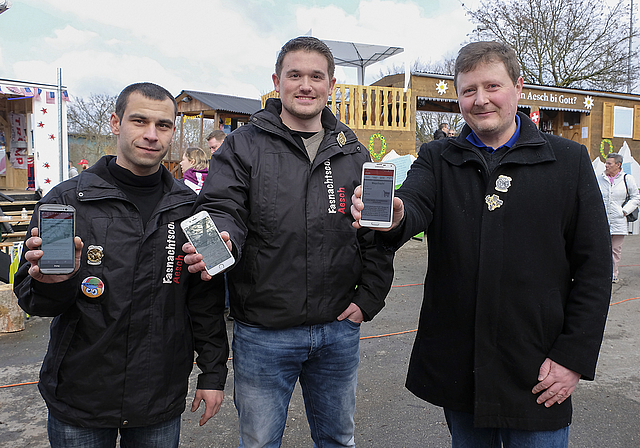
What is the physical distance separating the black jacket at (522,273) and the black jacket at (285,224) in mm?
393

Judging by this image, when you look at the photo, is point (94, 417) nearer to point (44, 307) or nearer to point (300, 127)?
point (44, 307)

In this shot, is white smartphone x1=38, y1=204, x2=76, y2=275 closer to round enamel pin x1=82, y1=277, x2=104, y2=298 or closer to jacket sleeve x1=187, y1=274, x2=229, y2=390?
round enamel pin x1=82, y1=277, x2=104, y2=298

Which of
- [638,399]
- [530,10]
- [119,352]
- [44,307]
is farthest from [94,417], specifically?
[530,10]

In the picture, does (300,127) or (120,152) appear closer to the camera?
(120,152)

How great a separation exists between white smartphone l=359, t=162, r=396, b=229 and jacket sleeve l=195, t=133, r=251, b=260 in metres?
0.54

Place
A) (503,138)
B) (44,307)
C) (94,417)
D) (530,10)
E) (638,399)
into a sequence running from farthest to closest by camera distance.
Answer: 1. (530,10)
2. (638,399)
3. (503,138)
4. (94,417)
5. (44,307)

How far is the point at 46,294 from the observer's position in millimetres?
1738

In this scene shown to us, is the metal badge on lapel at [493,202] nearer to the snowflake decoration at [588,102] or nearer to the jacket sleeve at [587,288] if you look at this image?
the jacket sleeve at [587,288]

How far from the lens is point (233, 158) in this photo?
2129 millimetres

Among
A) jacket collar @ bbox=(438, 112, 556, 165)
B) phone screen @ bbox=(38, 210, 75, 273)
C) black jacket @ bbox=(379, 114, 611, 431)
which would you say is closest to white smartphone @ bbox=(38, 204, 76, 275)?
phone screen @ bbox=(38, 210, 75, 273)

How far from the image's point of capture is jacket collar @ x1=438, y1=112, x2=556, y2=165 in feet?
6.21

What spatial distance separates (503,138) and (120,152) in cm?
168

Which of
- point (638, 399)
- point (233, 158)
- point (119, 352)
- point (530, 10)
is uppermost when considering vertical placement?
point (530, 10)

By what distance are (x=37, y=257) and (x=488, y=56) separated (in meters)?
1.88
